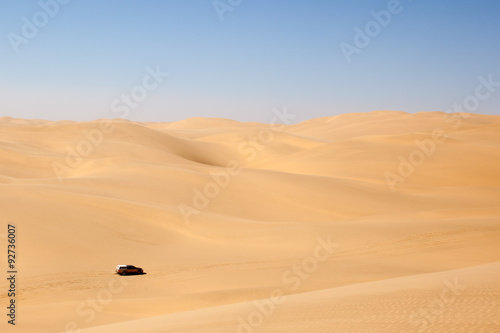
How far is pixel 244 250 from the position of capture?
1689cm

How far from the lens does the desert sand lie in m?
8.38

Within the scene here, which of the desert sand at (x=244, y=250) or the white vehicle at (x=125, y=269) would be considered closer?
the desert sand at (x=244, y=250)

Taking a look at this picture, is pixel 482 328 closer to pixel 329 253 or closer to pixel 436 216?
pixel 329 253

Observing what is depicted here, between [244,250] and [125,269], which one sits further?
[244,250]

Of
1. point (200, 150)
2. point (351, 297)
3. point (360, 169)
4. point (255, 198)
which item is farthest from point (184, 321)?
point (200, 150)

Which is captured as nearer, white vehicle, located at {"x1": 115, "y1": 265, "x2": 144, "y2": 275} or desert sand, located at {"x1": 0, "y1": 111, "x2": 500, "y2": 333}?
desert sand, located at {"x1": 0, "y1": 111, "x2": 500, "y2": 333}

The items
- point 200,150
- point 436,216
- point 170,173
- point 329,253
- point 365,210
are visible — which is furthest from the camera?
point 200,150

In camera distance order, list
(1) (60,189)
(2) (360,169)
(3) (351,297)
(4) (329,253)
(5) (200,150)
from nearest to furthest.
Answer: (3) (351,297) → (4) (329,253) → (1) (60,189) → (2) (360,169) → (5) (200,150)

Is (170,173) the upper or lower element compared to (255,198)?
upper

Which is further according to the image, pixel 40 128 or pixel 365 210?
pixel 40 128

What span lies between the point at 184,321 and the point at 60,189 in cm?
1399

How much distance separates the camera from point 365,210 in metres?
25.7

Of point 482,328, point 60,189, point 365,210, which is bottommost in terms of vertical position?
point 482,328

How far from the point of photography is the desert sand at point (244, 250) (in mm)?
8375
